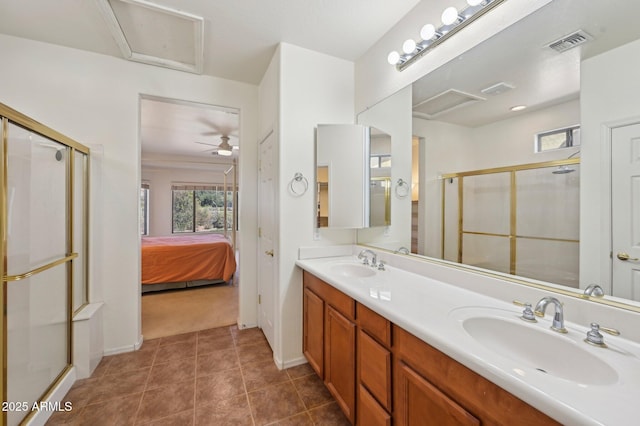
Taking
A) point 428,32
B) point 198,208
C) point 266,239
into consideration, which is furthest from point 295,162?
point 198,208

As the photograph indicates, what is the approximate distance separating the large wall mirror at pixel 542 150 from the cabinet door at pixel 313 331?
82cm

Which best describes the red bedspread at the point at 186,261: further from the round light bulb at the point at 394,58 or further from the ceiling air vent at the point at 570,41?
the ceiling air vent at the point at 570,41

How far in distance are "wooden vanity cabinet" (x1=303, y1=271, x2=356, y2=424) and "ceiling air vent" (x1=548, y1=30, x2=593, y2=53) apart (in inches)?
57.7

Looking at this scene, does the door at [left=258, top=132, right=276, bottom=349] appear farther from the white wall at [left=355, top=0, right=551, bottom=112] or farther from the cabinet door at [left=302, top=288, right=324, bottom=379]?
the white wall at [left=355, top=0, right=551, bottom=112]

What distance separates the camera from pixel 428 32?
4.95ft

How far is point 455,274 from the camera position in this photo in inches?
55.1

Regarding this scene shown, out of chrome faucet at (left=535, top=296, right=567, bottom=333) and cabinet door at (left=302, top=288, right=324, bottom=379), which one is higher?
chrome faucet at (left=535, top=296, right=567, bottom=333)

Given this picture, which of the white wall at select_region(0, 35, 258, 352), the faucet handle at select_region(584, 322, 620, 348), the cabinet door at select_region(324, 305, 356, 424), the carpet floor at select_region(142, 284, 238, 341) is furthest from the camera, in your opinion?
the carpet floor at select_region(142, 284, 238, 341)

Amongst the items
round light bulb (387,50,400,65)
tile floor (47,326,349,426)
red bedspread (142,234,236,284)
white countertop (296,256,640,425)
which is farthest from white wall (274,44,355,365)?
red bedspread (142,234,236,284)

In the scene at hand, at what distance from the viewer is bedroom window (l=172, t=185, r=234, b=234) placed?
7.11m

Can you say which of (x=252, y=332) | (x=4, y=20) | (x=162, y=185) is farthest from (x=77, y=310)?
(x=162, y=185)

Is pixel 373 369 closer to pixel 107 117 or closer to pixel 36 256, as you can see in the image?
pixel 36 256

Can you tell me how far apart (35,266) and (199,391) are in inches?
50.7

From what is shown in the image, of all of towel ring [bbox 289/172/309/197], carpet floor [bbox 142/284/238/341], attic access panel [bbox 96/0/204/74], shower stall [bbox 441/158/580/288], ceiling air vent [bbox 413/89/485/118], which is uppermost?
attic access panel [bbox 96/0/204/74]
